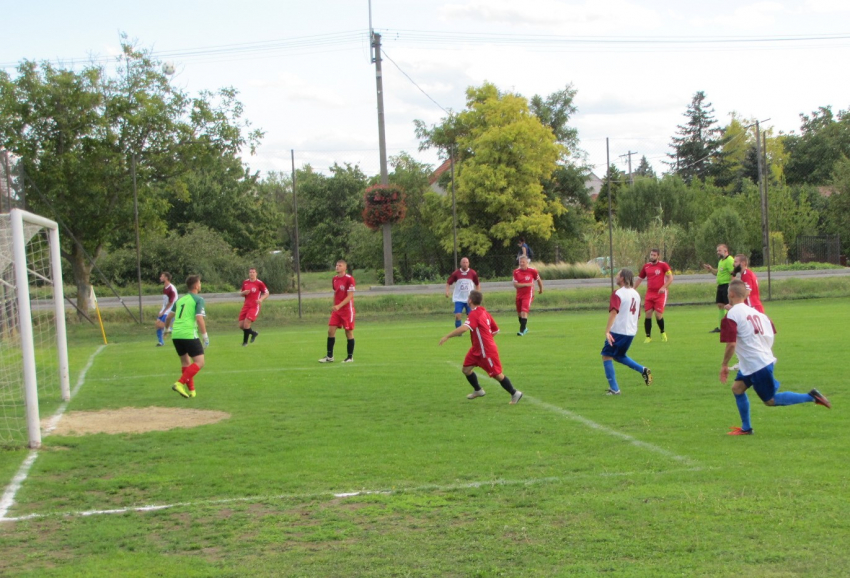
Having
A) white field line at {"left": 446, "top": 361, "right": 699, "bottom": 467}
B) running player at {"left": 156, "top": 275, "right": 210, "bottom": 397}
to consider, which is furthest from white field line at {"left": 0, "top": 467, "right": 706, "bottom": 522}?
running player at {"left": 156, "top": 275, "right": 210, "bottom": 397}

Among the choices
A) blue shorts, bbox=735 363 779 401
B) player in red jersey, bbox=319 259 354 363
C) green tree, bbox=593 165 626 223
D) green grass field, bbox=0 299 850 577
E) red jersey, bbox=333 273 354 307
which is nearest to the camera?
green grass field, bbox=0 299 850 577

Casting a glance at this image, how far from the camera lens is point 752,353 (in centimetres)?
786

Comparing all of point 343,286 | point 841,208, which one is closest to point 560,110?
point 841,208

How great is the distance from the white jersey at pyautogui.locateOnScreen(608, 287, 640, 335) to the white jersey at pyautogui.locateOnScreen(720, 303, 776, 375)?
Result: 271cm

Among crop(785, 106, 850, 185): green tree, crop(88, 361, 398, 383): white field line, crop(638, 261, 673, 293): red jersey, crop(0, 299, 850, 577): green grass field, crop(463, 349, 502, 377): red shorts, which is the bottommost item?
crop(88, 361, 398, 383): white field line

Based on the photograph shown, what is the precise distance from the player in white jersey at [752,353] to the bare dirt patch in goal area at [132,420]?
5978 millimetres

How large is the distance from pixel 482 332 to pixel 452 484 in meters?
3.77

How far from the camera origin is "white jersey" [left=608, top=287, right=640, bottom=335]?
1068 centimetres

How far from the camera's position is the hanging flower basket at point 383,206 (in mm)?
34844

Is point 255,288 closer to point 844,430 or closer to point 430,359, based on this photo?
point 430,359

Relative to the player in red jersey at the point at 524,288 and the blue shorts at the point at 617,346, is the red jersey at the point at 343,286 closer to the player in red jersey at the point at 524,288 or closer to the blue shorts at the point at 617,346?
the player in red jersey at the point at 524,288

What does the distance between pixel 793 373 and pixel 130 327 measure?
20.5 meters

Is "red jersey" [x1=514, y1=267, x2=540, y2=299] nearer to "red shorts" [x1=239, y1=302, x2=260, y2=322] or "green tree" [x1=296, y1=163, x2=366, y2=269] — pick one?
"red shorts" [x1=239, y1=302, x2=260, y2=322]

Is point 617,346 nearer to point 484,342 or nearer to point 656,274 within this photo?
point 484,342
